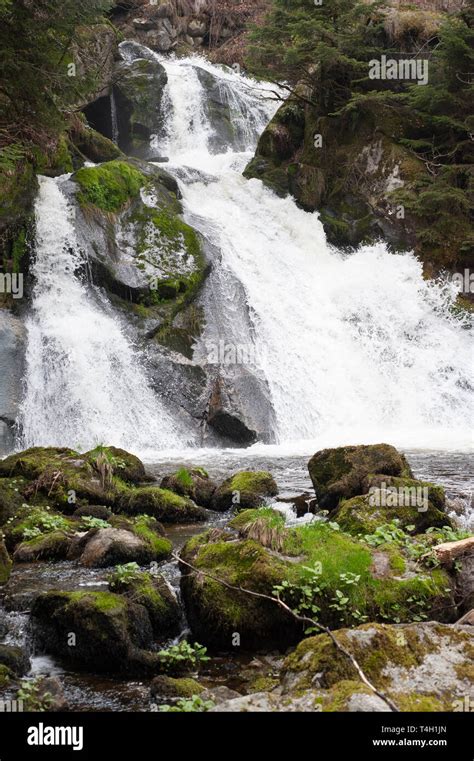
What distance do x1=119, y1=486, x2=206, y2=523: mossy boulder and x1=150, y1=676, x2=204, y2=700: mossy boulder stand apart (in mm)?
4626

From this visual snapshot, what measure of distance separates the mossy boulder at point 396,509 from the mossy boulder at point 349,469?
91 cm

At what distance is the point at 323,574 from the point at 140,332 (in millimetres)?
11822

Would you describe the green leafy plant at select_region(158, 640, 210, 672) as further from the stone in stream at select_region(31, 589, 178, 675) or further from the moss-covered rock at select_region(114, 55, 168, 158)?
the moss-covered rock at select_region(114, 55, 168, 158)

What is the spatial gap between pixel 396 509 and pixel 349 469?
2057 millimetres

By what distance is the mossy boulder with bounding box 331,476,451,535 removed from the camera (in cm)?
755

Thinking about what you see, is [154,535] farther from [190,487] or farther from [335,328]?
[335,328]

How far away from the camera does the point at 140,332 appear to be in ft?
55.2

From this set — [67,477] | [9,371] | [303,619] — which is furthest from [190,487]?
[9,371]

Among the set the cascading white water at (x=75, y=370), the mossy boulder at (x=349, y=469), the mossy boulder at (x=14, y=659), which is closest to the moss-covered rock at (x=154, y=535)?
the mossy boulder at (x=14, y=659)

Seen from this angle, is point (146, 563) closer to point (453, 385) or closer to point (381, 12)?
point (453, 385)

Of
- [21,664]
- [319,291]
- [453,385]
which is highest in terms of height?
[319,291]

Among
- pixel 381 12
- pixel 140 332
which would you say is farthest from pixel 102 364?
pixel 381 12

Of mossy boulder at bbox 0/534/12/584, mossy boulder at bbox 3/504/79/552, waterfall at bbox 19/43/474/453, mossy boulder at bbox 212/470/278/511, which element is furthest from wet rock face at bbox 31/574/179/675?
waterfall at bbox 19/43/474/453
